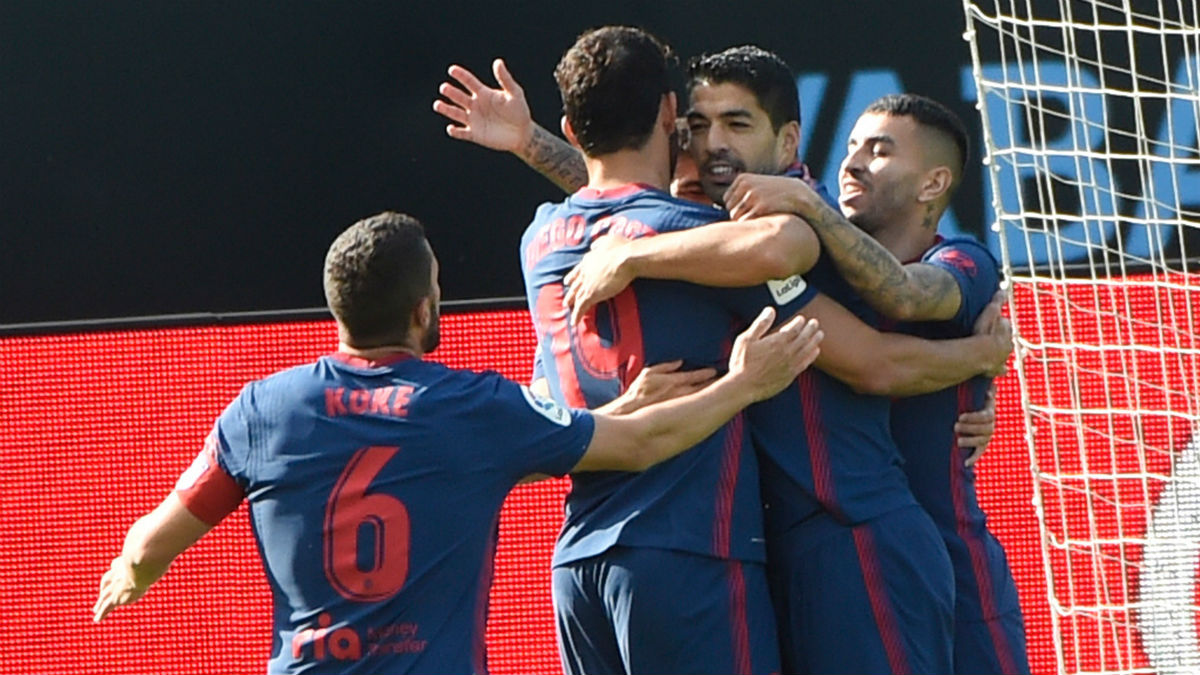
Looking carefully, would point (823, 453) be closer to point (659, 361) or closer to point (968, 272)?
point (659, 361)

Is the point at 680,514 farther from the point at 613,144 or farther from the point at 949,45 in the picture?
the point at 949,45

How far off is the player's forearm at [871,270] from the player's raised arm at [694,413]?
19cm

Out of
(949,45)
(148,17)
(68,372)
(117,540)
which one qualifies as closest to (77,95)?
(148,17)

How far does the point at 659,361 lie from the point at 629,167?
14.8 inches

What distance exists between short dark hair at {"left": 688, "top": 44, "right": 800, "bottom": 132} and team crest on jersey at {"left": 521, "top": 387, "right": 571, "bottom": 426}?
75 centimetres

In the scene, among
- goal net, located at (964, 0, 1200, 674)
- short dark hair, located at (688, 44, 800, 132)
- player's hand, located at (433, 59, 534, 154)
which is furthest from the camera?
goal net, located at (964, 0, 1200, 674)

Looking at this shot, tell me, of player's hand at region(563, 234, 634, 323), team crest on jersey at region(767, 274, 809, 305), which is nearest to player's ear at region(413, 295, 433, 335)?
player's hand at region(563, 234, 634, 323)

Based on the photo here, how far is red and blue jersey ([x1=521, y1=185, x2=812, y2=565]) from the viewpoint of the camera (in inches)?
135

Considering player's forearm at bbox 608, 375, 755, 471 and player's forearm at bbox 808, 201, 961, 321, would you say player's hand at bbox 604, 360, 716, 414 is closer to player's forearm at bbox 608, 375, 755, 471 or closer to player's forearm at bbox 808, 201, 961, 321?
player's forearm at bbox 608, 375, 755, 471

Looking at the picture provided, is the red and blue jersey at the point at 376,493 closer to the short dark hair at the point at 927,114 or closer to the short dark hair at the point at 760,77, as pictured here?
the short dark hair at the point at 760,77

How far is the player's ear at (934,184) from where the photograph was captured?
153 inches

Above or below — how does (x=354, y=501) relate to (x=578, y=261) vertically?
below

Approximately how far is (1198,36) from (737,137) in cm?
121

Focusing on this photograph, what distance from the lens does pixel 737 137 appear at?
3645mm
